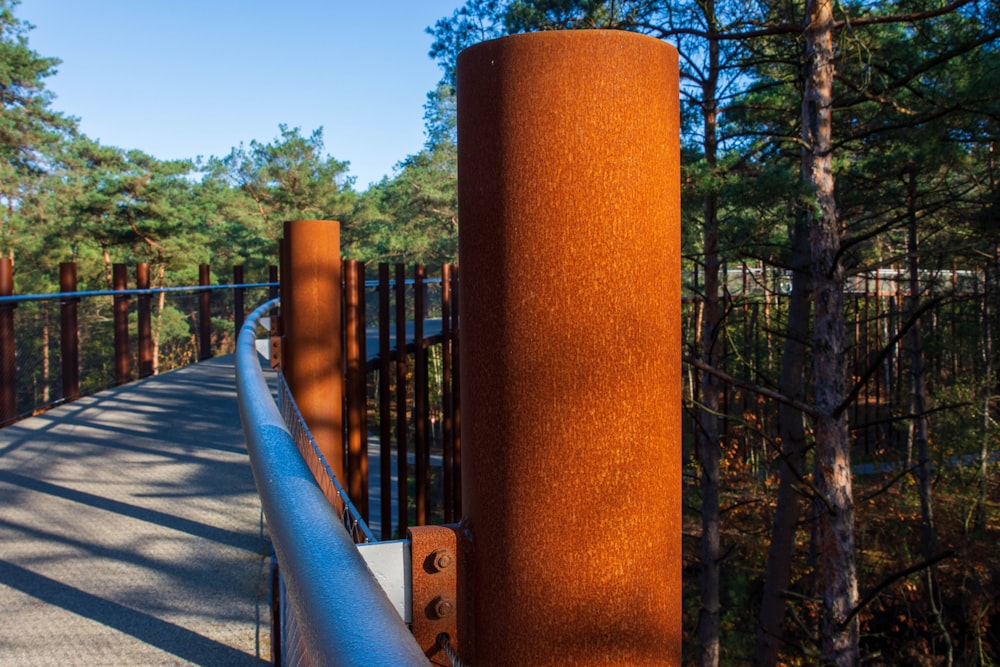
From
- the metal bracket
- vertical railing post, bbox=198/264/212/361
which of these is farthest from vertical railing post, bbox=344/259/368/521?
vertical railing post, bbox=198/264/212/361

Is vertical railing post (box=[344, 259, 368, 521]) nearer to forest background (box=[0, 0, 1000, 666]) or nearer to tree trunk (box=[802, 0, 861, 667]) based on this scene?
forest background (box=[0, 0, 1000, 666])

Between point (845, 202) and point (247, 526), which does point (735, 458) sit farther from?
point (247, 526)

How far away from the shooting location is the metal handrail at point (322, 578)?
459 millimetres

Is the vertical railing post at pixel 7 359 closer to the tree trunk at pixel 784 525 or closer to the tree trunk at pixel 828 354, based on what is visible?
the tree trunk at pixel 828 354

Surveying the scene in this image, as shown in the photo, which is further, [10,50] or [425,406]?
[10,50]

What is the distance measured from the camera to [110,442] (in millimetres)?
6320

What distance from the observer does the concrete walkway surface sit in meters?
3.07

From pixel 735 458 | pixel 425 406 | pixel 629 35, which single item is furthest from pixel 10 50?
pixel 629 35

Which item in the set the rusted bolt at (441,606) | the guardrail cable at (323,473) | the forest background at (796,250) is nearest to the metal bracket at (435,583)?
the rusted bolt at (441,606)

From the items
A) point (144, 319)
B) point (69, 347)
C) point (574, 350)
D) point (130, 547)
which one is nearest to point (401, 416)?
point (130, 547)

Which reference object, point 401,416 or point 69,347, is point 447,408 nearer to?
point 401,416

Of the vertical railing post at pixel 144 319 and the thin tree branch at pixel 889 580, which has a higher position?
the vertical railing post at pixel 144 319

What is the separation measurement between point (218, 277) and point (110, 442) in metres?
41.1

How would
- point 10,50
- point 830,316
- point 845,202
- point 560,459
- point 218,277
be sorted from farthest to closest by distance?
point 218,277
point 10,50
point 845,202
point 830,316
point 560,459
